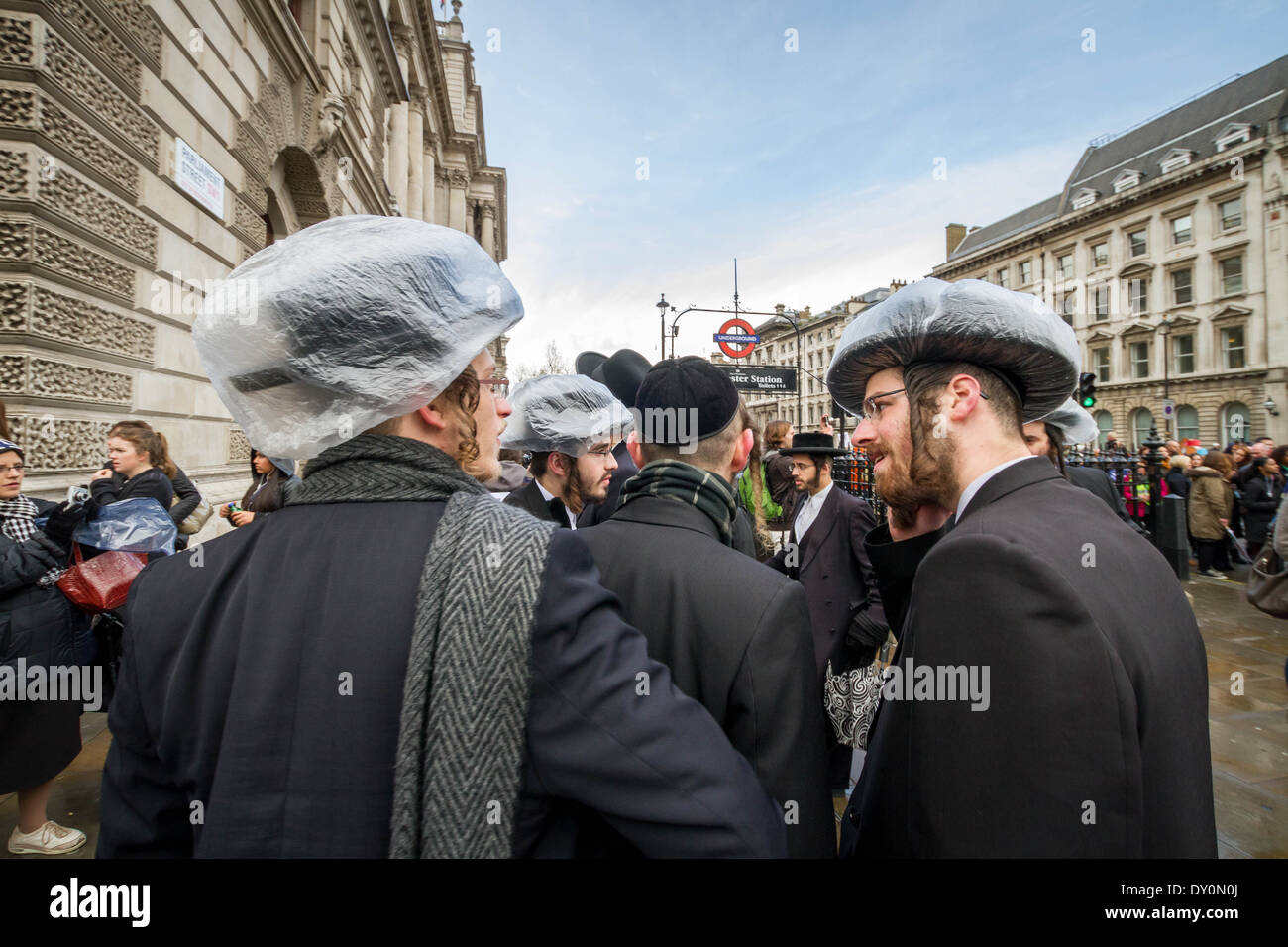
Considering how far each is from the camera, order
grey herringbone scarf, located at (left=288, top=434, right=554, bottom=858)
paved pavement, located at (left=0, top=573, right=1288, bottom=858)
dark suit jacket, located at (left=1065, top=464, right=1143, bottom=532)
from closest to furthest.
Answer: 1. grey herringbone scarf, located at (left=288, top=434, right=554, bottom=858)
2. paved pavement, located at (left=0, top=573, right=1288, bottom=858)
3. dark suit jacket, located at (left=1065, top=464, right=1143, bottom=532)

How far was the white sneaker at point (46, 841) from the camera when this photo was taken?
3.29 meters

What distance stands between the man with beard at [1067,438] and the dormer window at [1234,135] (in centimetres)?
4504

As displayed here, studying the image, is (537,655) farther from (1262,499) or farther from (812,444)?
(1262,499)

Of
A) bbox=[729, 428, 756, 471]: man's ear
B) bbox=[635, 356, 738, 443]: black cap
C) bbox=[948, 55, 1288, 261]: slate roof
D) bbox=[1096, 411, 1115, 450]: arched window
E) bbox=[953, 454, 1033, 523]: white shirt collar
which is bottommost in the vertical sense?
bbox=[953, 454, 1033, 523]: white shirt collar

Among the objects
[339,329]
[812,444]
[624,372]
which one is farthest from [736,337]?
[339,329]

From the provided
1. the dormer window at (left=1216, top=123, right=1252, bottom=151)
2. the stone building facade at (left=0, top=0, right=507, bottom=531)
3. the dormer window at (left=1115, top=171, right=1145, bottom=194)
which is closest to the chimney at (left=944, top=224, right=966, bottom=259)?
the dormer window at (left=1115, top=171, right=1145, bottom=194)

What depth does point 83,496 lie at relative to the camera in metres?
3.48

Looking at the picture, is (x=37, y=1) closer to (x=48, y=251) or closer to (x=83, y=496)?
(x=48, y=251)

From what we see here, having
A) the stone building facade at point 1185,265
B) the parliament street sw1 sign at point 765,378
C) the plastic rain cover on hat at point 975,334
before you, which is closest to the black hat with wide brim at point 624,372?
the plastic rain cover on hat at point 975,334

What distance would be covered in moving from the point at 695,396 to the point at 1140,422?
160ft

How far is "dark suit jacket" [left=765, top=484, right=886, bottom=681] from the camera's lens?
4285mm

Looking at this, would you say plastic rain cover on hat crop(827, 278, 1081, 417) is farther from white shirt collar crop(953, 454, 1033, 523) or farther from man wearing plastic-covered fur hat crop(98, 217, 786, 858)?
man wearing plastic-covered fur hat crop(98, 217, 786, 858)

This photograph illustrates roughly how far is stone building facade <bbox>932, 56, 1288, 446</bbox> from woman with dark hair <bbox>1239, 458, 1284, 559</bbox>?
102 ft
